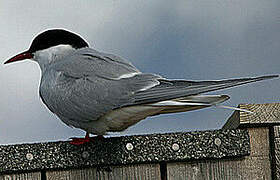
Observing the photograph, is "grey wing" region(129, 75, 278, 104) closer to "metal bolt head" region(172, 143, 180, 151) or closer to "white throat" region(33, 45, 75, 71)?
"metal bolt head" region(172, 143, 180, 151)

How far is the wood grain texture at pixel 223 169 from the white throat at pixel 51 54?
1178mm

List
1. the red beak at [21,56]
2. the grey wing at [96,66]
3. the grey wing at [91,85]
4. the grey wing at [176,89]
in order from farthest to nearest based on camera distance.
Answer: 1. the red beak at [21,56]
2. the grey wing at [96,66]
3. the grey wing at [91,85]
4. the grey wing at [176,89]

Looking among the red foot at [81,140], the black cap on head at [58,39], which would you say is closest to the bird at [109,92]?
the red foot at [81,140]

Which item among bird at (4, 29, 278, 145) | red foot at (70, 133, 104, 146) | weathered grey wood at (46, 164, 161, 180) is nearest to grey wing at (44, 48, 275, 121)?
bird at (4, 29, 278, 145)

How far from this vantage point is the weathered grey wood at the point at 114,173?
284cm

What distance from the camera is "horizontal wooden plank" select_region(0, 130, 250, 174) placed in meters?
2.83

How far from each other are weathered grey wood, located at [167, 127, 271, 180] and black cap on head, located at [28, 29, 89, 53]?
1.18m

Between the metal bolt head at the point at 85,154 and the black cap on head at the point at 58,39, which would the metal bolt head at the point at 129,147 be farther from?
the black cap on head at the point at 58,39

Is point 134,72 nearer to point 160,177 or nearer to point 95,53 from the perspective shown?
point 95,53

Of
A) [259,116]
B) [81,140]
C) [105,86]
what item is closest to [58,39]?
[105,86]

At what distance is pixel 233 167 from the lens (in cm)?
285

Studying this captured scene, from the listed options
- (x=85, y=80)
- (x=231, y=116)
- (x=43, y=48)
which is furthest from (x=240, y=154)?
(x=43, y=48)

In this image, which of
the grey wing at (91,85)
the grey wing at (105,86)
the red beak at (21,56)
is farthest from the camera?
the red beak at (21,56)

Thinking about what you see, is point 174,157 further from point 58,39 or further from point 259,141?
point 58,39
